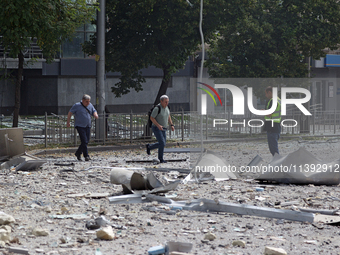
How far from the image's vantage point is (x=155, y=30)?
63.9ft

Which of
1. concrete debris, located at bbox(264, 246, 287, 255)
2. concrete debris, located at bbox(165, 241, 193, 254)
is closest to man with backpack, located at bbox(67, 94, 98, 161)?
concrete debris, located at bbox(165, 241, 193, 254)

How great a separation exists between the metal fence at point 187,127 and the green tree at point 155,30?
2314 mm

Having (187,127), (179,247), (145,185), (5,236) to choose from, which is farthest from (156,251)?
(187,127)

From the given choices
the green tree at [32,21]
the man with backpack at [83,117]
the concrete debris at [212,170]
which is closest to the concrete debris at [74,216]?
the concrete debris at [212,170]

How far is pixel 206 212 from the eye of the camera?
6.79m

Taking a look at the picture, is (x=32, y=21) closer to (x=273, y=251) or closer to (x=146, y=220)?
(x=146, y=220)

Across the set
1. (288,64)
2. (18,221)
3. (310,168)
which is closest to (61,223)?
(18,221)

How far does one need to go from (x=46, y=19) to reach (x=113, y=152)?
15.6 ft

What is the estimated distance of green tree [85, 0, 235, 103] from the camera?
18750mm

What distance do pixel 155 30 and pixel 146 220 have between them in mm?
14126

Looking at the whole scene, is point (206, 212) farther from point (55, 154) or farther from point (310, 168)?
point (55, 154)

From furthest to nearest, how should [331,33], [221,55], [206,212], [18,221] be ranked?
[221,55], [331,33], [206,212], [18,221]

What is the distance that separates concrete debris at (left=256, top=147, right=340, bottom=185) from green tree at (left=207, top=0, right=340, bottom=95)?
13317 mm

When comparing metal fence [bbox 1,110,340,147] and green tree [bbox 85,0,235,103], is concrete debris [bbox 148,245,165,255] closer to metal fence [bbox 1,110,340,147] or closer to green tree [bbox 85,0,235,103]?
metal fence [bbox 1,110,340,147]
